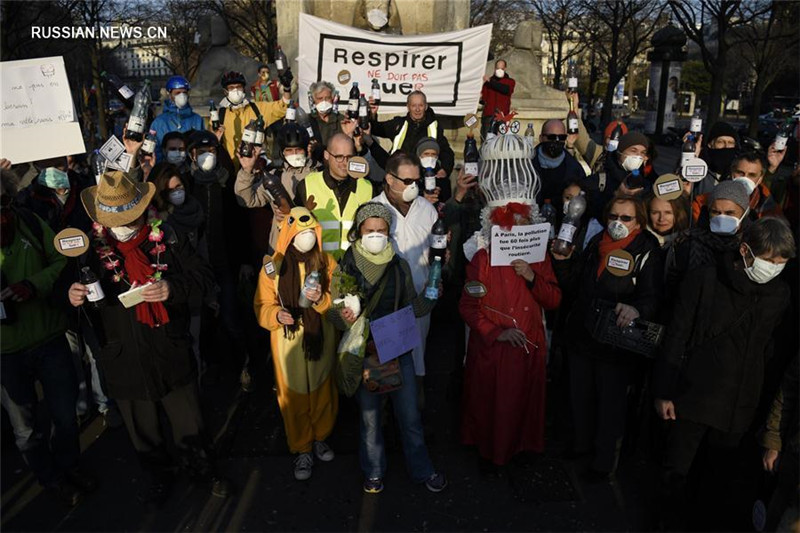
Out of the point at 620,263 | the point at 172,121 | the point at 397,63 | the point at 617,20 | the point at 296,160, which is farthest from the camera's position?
the point at 617,20

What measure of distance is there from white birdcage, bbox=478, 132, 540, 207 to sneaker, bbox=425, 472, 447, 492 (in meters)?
1.85

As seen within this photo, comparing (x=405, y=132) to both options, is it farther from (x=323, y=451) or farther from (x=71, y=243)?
(x=71, y=243)

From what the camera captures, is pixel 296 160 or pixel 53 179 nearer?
pixel 53 179

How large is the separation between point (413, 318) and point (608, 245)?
1316 mm

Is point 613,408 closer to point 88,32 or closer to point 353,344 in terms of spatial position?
point 353,344

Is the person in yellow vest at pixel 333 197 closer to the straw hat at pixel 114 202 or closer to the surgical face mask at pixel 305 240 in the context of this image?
the surgical face mask at pixel 305 240

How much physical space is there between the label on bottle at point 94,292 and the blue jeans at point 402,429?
1601 millimetres

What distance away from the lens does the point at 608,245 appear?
A: 3.69 metres

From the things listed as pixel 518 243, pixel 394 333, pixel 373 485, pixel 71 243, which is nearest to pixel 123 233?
pixel 71 243

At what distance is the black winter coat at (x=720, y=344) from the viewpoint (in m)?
3.10

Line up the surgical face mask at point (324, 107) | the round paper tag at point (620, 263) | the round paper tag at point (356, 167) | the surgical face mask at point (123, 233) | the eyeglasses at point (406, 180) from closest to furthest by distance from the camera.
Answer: the surgical face mask at point (123, 233) < the round paper tag at point (620, 263) < the eyeglasses at point (406, 180) < the round paper tag at point (356, 167) < the surgical face mask at point (324, 107)

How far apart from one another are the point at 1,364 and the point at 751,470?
15.4ft

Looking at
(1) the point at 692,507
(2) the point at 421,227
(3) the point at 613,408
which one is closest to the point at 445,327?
(2) the point at 421,227

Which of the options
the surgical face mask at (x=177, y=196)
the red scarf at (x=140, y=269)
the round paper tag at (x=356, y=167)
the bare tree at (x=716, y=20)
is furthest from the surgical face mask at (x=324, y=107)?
the bare tree at (x=716, y=20)
